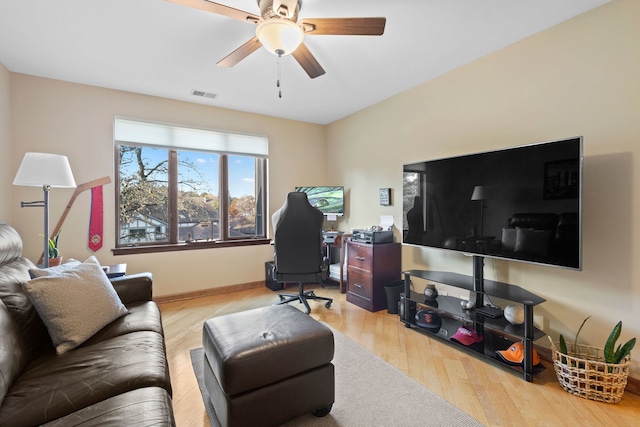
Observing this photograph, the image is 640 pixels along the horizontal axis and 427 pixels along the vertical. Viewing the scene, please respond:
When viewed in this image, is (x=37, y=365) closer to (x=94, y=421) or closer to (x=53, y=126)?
(x=94, y=421)

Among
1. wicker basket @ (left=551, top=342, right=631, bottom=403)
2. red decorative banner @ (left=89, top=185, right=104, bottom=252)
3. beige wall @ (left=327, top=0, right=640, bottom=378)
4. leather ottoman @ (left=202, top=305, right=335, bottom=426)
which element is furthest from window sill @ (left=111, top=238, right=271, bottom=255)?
wicker basket @ (left=551, top=342, right=631, bottom=403)

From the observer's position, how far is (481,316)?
7.82ft

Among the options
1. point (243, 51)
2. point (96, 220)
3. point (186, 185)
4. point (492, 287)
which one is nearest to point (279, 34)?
point (243, 51)

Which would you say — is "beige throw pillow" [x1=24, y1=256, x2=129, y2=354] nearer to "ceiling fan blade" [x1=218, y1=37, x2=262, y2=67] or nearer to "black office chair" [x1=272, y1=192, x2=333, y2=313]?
"black office chair" [x1=272, y1=192, x2=333, y2=313]

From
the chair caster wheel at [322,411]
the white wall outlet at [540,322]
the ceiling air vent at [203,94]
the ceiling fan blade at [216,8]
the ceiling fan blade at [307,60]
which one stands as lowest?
the chair caster wheel at [322,411]

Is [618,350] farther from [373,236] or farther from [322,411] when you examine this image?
[373,236]

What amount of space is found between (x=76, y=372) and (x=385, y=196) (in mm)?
3273

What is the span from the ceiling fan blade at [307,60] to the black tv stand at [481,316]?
201cm

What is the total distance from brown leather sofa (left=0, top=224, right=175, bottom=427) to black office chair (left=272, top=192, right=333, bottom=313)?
60.1 inches

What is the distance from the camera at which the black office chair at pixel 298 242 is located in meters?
3.19

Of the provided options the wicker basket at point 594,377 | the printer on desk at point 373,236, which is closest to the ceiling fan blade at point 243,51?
the printer on desk at point 373,236

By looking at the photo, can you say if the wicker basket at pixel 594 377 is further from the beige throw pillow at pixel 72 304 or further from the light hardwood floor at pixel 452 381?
the beige throw pillow at pixel 72 304

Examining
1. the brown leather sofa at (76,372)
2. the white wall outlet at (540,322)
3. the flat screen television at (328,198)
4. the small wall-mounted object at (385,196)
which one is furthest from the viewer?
the flat screen television at (328,198)

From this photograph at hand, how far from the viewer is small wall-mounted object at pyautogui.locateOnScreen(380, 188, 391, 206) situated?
3785mm
